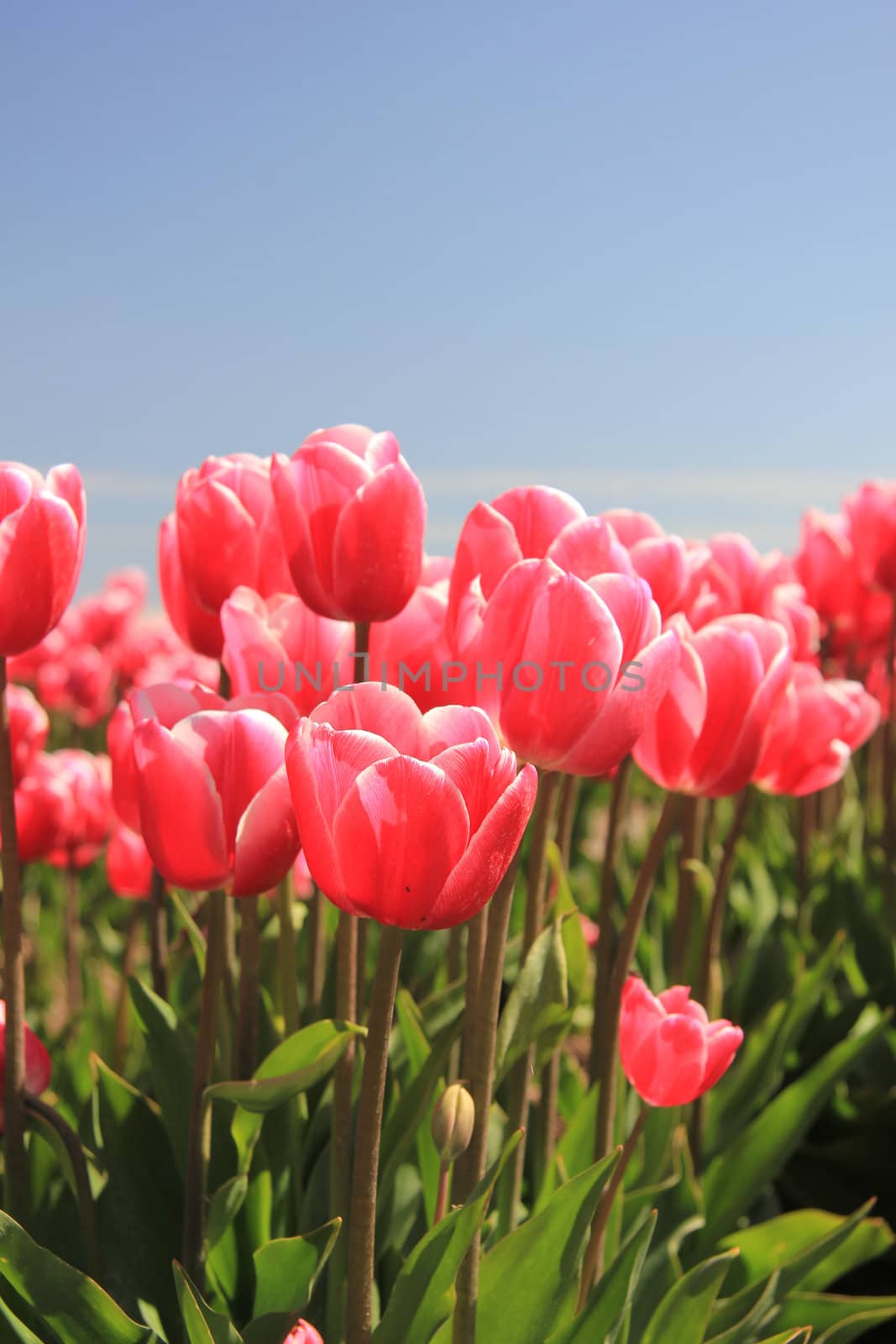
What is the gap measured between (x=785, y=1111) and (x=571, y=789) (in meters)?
0.80

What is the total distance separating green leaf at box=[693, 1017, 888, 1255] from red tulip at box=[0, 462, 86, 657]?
1533 millimetres

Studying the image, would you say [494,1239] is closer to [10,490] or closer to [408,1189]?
[408,1189]

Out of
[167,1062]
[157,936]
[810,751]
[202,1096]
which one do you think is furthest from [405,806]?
[157,936]

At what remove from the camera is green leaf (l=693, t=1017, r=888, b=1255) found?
6.86ft

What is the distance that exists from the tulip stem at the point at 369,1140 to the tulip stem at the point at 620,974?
453 millimetres

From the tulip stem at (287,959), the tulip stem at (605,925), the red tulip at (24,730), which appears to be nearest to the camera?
the tulip stem at (287,959)

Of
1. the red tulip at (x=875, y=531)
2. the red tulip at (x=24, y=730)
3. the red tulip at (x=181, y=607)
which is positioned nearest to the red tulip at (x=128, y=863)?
the red tulip at (x=24, y=730)

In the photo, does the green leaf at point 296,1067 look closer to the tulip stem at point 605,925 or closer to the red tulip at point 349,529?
the red tulip at point 349,529

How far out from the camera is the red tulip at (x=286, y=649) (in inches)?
49.3

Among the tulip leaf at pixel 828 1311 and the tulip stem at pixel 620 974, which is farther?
the tulip leaf at pixel 828 1311

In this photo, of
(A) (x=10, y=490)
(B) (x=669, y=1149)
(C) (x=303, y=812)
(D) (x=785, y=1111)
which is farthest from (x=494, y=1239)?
(A) (x=10, y=490)

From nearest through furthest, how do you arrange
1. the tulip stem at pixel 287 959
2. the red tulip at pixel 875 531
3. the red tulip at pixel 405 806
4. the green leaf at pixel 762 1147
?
the red tulip at pixel 405 806
the tulip stem at pixel 287 959
the green leaf at pixel 762 1147
the red tulip at pixel 875 531

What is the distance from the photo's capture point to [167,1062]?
164 centimetres

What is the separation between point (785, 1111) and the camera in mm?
2178
